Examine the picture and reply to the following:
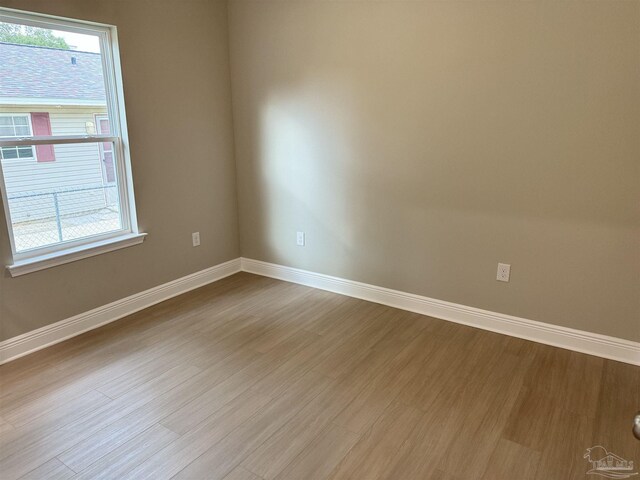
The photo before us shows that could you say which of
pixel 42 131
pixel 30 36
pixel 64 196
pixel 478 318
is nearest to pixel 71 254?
pixel 64 196

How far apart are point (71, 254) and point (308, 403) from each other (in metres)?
1.82

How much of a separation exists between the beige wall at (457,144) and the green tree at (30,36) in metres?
1.41

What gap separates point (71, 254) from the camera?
9.30 feet

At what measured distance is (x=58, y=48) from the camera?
2689 millimetres

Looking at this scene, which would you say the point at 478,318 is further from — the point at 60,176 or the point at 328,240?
the point at 60,176

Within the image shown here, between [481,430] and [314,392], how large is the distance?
2.73 ft

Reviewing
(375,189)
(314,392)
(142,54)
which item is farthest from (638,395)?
(142,54)

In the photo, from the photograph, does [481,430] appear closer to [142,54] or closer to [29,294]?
[29,294]

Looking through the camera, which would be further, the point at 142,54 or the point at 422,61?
the point at 142,54

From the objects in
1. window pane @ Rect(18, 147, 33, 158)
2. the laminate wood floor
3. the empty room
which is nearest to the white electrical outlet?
the empty room

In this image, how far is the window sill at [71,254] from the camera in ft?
8.54

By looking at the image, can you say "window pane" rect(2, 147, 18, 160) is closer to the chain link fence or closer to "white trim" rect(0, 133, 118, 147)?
"white trim" rect(0, 133, 118, 147)

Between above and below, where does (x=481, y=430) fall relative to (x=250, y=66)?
below

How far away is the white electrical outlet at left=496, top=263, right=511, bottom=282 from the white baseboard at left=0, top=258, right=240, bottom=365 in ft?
7.70
